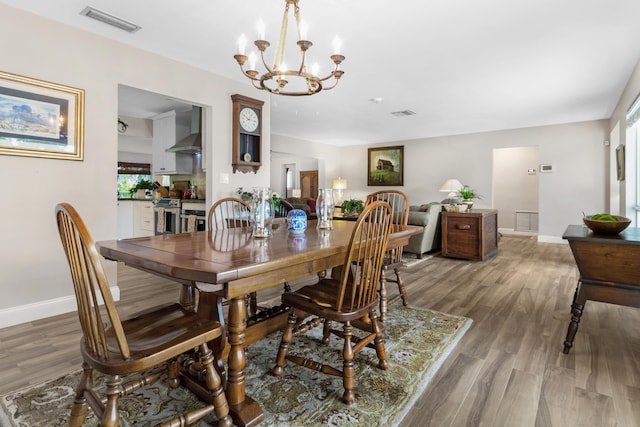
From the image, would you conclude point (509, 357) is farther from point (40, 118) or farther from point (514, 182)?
point (514, 182)

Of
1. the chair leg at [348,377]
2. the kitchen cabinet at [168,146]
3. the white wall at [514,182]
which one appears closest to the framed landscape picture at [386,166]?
the white wall at [514,182]

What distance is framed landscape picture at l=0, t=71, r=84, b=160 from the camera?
246 cm

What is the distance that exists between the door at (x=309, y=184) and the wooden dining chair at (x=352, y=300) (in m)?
8.17

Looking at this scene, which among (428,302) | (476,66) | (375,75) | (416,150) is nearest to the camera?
(428,302)

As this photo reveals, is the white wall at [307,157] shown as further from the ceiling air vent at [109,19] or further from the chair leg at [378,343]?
the chair leg at [378,343]

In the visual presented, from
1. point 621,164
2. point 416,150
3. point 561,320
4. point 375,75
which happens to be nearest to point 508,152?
point 416,150

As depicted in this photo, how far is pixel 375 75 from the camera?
3967 mm

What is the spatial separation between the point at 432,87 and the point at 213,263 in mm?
4123

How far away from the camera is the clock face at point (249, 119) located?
4.04 m

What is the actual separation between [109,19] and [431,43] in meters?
2.73

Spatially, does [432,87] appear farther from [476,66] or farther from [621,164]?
[621,164]

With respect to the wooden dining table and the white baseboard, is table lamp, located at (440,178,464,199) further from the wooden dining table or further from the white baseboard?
the wooden dining table

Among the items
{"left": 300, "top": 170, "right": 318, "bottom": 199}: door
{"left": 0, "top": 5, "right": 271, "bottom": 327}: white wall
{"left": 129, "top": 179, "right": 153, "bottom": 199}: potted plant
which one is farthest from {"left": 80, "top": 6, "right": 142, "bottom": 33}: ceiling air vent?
{"left": 300, "top": 170, "right": 318, "bottom": 199}: door

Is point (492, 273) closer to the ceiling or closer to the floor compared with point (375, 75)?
closer to the floor
